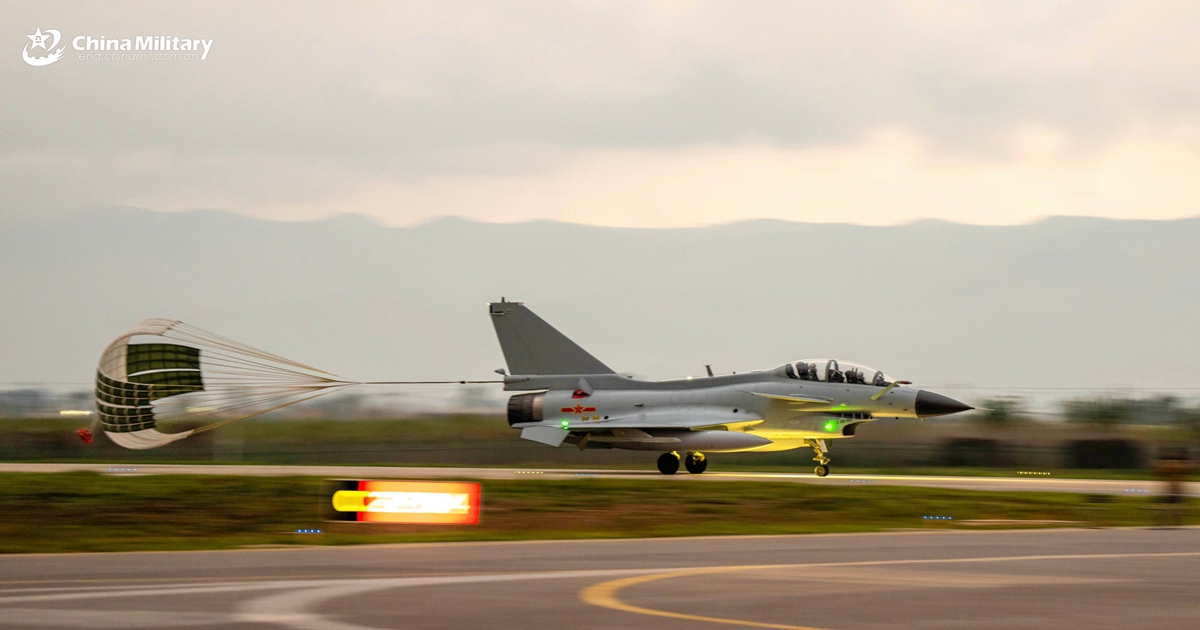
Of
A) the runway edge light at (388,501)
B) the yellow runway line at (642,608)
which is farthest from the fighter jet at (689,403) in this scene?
the yellow runway line at (642,608)

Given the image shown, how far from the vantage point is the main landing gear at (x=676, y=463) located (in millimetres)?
35281

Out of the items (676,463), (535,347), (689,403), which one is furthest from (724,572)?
(535,347)

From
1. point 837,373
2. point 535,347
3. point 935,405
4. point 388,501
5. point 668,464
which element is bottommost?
point 388,501

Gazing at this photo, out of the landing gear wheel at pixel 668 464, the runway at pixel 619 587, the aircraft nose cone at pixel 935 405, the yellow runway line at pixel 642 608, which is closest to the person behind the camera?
the yellow runway line at pixel 642 608

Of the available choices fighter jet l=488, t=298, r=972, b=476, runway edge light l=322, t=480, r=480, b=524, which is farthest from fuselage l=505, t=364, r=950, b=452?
runway edge light l=322, t=480, r=480, b=524

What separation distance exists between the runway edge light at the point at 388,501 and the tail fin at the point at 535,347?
1996cm

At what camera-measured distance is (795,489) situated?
25625 millimetres

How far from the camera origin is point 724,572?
11.5 meters

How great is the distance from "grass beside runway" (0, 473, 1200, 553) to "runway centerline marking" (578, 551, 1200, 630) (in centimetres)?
519

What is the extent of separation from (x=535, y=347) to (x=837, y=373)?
9481mm

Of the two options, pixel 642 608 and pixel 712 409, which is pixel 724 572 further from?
pixel 712 409

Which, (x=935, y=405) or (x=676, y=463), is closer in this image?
(x=935, y=405)

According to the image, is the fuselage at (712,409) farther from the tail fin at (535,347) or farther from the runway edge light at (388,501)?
the runway edge light at (388,501)

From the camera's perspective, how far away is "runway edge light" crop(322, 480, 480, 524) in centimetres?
1656
